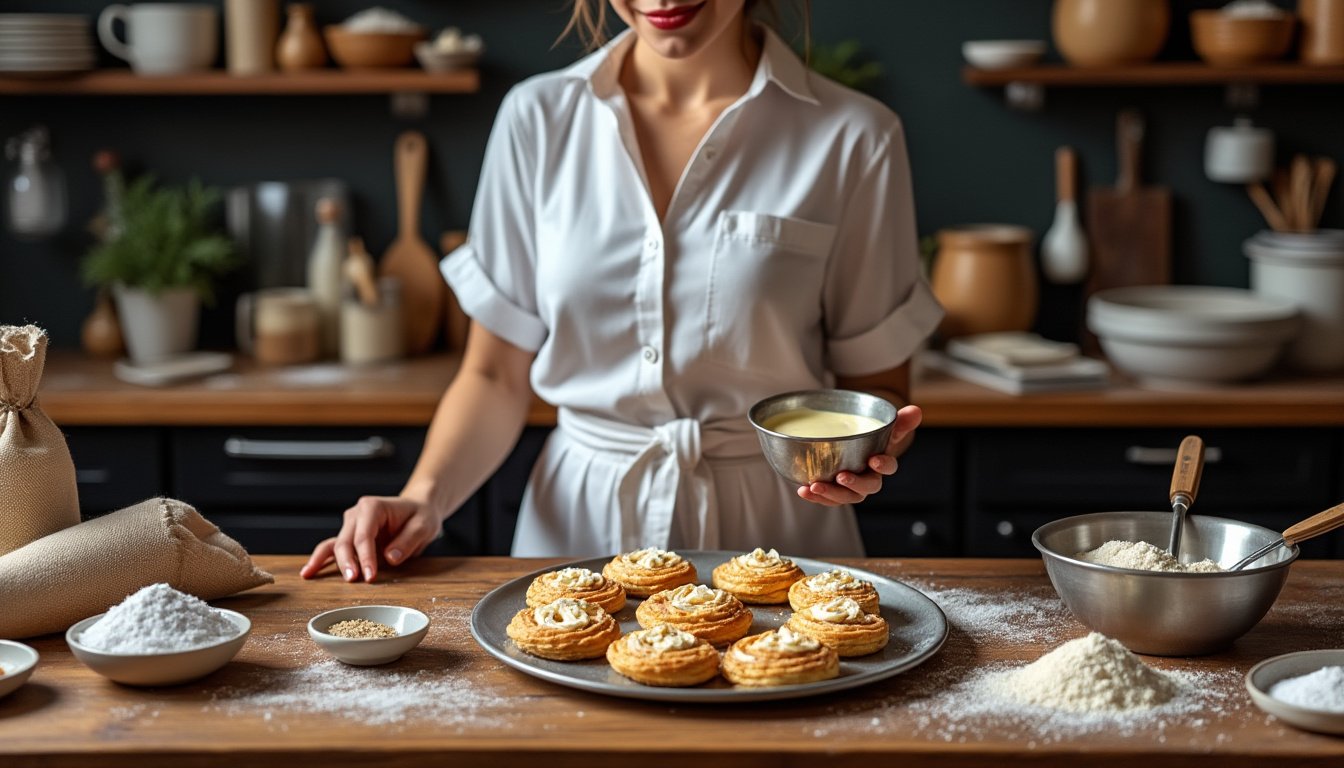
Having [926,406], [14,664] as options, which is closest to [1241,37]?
[926,406]

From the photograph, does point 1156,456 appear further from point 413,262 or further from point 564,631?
point 564,631

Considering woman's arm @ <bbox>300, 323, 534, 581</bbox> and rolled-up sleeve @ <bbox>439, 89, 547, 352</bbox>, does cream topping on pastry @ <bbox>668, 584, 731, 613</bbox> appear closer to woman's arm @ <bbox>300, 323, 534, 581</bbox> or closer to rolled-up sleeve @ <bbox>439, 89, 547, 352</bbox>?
woman's arm @ <bbox>300, 323, 534, 581</bbox>

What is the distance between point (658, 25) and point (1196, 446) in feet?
2.50

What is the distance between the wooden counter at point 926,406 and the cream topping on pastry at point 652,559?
1195mm

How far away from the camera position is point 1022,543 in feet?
9.27

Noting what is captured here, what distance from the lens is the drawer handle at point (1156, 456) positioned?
2.78 metres

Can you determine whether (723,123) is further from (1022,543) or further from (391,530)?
(1022,543)

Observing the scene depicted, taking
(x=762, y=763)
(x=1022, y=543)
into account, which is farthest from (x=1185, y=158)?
(x=762, y=763)

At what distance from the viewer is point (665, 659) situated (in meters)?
1.28

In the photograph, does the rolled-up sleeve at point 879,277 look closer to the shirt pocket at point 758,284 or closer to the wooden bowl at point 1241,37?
the shirt pocket at point 758,284

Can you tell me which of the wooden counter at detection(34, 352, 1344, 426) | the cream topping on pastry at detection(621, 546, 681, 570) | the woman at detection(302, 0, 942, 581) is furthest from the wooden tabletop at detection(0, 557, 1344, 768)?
the wooden counter at detection(34, 352, 1344, 426)

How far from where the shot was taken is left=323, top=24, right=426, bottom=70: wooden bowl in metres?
3.13

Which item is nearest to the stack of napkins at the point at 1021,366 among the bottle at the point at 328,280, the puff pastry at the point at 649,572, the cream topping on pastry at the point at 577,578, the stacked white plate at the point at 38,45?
the bottle at the point at 328,280

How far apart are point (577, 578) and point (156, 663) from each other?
42cm
